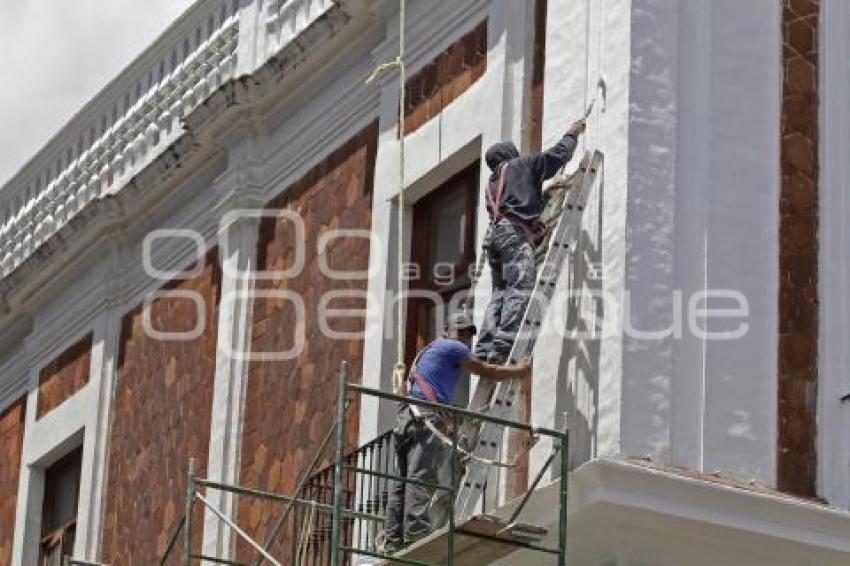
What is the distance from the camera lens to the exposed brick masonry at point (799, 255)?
750 inches

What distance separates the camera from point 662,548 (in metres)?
18.3

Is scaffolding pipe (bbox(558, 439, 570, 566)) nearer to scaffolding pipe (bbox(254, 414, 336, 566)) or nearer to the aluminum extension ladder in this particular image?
the aluminum extension ladder

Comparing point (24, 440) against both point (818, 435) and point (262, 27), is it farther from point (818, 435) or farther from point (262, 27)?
point (818, 435)

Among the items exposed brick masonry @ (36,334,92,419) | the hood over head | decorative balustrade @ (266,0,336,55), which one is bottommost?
exposed brick masonry @ (36,334,92,419)

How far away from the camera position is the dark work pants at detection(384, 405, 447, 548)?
1873 centimetres

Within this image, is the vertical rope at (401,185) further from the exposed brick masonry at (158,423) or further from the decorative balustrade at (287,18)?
the exposed brick masonry at (158,423)

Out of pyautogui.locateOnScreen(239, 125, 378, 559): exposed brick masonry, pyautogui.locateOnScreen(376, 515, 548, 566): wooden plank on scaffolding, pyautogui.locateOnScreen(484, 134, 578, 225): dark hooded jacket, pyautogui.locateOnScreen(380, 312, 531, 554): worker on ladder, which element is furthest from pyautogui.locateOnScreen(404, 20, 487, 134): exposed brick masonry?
pyautogui.locateOnScreen(376, 515, 548, 566): wooden plank on scaffolding

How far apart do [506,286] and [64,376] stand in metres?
7.97

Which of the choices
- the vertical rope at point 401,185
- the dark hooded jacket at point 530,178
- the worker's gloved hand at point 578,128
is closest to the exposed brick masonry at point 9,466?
the vertical rope at point 401,185

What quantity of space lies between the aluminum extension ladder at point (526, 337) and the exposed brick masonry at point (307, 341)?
272cm

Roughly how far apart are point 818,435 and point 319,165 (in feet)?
17.0

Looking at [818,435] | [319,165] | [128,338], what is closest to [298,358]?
[319,165]

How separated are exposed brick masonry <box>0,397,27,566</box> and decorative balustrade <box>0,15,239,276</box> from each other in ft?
4.03

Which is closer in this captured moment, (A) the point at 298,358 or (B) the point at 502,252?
(B) the point at 502,252
